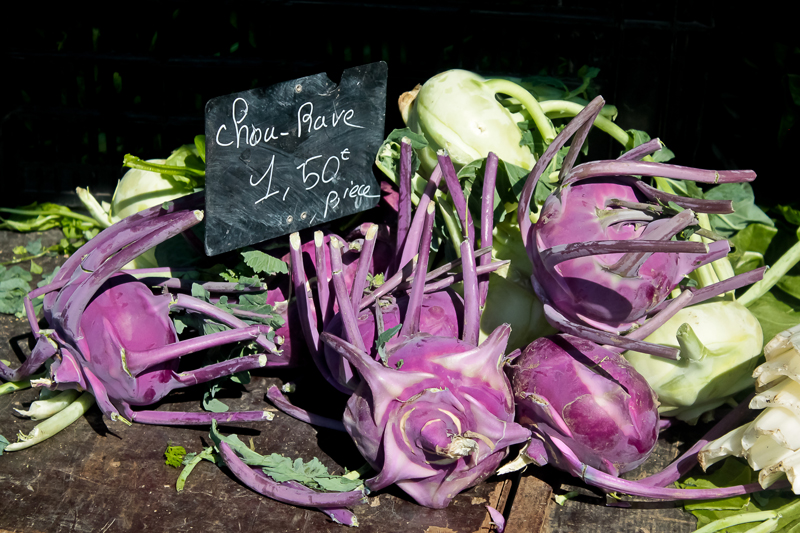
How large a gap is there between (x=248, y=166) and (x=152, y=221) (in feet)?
0.99

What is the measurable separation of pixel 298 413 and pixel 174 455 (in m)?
0.35

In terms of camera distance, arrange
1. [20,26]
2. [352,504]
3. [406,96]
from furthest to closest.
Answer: [20,26], [406,96], [352,504]

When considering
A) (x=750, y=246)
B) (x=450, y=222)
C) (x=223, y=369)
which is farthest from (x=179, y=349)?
(x=750, y=246)

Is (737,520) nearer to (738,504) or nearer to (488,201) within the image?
(738,504)

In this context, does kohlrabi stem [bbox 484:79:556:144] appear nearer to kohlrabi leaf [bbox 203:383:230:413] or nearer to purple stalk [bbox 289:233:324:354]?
purple stalk [bbox 289:233:324:354]

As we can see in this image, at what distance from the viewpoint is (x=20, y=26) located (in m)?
2.54

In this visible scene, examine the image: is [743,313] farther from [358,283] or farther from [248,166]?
[248,166]

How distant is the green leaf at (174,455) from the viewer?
1.69m

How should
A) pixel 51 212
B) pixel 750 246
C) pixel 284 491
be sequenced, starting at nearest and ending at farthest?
pixel 284 491 < pixel 750 246 < pixel 51 212

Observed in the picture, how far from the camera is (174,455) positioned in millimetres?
1697

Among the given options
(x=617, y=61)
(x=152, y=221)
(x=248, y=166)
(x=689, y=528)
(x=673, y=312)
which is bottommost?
(x=689, y=528)

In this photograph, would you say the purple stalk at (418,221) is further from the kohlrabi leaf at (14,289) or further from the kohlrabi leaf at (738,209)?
the kohlrabi leaf at (14,289)

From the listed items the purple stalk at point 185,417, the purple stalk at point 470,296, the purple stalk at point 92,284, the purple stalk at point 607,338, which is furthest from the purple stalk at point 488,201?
the purple stalk at point 92,284

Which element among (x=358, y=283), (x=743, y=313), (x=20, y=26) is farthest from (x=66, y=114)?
(x=743, y=313)
